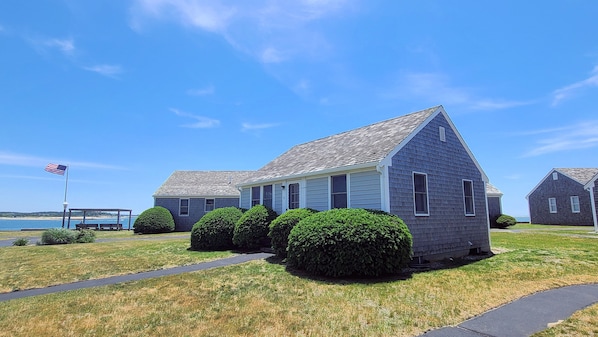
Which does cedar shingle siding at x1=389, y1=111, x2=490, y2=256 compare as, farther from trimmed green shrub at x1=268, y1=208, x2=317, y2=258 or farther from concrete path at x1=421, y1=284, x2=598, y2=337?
concrete path at x1=421, y1=284, x2=598, y2=337

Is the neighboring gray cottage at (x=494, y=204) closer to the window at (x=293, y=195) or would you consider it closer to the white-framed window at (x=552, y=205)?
the white-framed window at (x=552, y=205)

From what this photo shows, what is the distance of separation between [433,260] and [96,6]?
14.6 meters

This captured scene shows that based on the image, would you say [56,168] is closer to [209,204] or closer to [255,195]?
[209,204]

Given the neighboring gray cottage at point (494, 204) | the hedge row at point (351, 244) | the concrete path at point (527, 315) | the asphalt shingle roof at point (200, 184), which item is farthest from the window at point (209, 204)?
the neighboring gray cottage at point (494, 204)

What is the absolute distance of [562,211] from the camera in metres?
30.9

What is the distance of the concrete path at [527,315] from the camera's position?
182 inches

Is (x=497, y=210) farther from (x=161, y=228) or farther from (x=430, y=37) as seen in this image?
(x=161, y=228)

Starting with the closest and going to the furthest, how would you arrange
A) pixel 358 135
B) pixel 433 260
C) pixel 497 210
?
pixel 433 260, pixel 358 135, pixel 497 210

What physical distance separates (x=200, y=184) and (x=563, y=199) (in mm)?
36589

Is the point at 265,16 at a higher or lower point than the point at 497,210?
higher

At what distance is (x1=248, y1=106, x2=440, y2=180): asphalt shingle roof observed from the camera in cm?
1127

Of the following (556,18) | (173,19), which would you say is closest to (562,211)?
(556,18)

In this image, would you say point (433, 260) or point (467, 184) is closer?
point (433, 260)

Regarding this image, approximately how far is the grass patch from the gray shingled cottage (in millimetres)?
2517
